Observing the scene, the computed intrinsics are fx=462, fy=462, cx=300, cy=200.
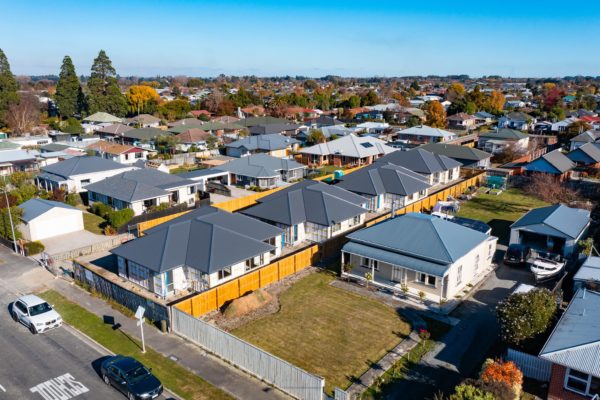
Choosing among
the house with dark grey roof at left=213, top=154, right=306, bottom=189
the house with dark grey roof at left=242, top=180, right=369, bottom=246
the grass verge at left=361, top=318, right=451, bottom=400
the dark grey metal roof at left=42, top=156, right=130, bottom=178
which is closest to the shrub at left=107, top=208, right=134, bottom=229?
the house with dark grey roof at left=242, top=180, right=369, bottom=246

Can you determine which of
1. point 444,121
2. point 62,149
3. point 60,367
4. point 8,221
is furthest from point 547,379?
point 444,121

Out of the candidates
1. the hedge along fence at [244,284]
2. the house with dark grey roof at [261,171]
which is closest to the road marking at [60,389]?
the hedge along fence at [244,284]

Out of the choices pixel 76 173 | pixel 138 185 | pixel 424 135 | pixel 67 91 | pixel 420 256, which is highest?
pixel 67 91

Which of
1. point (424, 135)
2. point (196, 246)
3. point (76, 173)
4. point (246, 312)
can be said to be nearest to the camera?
point (246, 312)

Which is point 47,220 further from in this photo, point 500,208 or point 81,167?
point 500,208

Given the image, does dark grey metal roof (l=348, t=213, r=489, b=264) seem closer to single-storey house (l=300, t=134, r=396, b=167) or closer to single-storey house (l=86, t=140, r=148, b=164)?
single-storey house (l=300, t=134, r=396, b=167)

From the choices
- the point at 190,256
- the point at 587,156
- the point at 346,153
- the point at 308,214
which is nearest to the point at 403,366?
the point at 190,256

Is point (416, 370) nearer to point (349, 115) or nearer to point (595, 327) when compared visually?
point (595, 327)
